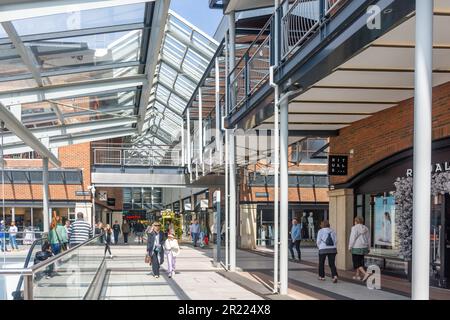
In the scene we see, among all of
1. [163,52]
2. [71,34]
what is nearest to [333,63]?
[71,34]

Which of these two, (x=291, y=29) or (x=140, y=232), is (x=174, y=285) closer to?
(x=291, y=29)

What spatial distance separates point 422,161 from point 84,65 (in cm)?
992

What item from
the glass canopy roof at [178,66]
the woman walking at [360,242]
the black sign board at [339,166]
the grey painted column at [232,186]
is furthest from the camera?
the glass canopy roof at [178,66]

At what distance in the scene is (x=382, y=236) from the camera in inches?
533

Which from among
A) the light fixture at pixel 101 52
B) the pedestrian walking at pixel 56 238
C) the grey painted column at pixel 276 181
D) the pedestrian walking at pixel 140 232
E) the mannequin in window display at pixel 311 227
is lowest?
the pedestrian walking at pixel 140 232

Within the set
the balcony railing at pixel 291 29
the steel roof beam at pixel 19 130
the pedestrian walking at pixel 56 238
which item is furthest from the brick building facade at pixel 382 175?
the steel roof beam at pixel 19 130

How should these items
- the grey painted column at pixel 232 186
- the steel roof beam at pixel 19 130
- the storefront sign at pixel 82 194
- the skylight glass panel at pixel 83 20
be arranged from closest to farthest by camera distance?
the skylight glass panel at pixel 83 20, the steel roof beam at pixel 19 130, the grey painted column at pixel 232 186, the storefront sign at pixel 82 194

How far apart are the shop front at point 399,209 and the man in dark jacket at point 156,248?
4866mm

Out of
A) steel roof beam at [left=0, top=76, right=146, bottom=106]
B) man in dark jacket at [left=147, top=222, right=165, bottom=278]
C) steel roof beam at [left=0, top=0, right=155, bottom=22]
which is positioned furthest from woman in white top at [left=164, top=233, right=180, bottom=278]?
steel roof beam at [left=0, top=0, right=155, bottom=22]

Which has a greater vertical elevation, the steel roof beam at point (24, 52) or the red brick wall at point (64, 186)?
the steel roof beam at point (24, 52)

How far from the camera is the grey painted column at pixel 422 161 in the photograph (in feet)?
16.1

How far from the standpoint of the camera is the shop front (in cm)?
1054

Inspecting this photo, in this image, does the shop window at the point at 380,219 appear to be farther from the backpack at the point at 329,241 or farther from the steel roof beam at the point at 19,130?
the steel roof beam at the point at 19,130

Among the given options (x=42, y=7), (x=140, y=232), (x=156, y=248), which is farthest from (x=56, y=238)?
(x=140, y=232)
